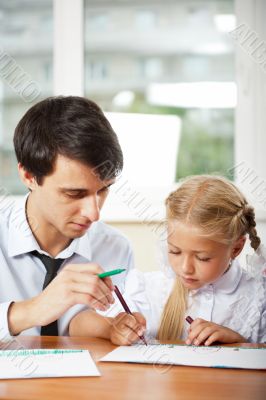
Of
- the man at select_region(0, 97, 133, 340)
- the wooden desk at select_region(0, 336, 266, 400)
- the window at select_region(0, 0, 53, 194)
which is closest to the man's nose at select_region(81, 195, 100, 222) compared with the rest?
the man at select_region(0, 97, 133, 340)

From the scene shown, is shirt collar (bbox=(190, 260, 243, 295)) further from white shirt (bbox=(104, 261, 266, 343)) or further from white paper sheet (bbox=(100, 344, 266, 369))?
white paper sheet (bbox=(100, 344, 266, 369))

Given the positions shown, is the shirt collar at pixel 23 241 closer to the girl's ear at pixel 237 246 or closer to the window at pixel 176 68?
the girl's ear at pixel 237 246

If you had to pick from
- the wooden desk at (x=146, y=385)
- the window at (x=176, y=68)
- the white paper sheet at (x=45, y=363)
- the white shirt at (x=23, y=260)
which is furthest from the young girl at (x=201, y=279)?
the window at (x=176, y=68)

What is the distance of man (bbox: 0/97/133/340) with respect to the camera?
1.43m

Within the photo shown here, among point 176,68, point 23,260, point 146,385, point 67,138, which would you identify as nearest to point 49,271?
point 23,260

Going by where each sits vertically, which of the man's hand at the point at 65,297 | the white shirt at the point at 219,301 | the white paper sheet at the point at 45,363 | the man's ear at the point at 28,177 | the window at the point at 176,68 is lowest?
the white shirt at the point at 219,301

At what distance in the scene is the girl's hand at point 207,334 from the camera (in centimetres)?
124

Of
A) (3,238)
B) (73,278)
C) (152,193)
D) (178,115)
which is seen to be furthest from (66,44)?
(73,278)

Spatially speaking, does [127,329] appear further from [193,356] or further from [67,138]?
[67,138]

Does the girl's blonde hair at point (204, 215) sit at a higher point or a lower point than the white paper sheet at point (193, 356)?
higher

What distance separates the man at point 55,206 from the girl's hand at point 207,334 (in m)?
0.30

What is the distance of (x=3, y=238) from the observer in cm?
162

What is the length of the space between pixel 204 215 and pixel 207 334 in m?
0.32

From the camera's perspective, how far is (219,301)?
1.53 metres
